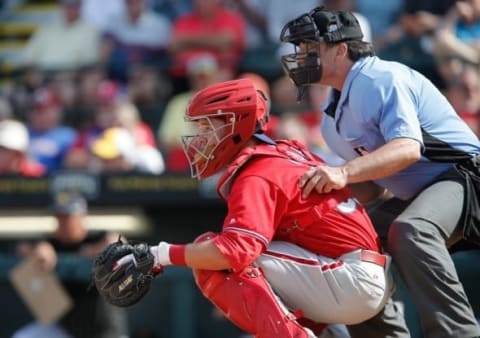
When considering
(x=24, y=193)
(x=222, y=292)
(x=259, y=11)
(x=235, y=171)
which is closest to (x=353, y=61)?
(x=235, y=171)

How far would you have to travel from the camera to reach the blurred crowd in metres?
9.67

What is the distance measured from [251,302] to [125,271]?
569 millimetres

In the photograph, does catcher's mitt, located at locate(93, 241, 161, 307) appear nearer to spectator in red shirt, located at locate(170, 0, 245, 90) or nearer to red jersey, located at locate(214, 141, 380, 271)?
red jersey, located at locate(214, 141, 380, 271)

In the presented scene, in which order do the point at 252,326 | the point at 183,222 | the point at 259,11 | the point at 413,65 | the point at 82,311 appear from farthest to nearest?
the point at 259,11
the point at 413,65
the point at 183,222
the point at 82,311
the point at 252,326

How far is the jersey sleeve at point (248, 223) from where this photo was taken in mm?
4930

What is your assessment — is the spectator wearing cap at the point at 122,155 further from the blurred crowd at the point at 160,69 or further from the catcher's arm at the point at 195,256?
the catcher's arm at the point at 195,256

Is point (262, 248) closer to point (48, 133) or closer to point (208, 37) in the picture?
point (48, 133)

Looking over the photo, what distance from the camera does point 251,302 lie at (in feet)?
16.6

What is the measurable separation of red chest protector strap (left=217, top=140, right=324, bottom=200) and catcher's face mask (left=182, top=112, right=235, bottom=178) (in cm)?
12

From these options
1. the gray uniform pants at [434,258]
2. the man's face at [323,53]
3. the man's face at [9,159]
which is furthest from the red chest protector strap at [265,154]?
the man's face at [9,159]

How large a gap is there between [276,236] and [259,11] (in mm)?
6106

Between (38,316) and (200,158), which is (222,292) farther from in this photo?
(38,316)

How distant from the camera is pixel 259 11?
438 inches

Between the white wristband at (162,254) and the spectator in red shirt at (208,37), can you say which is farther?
the spectator in red shirt at (208,37)
